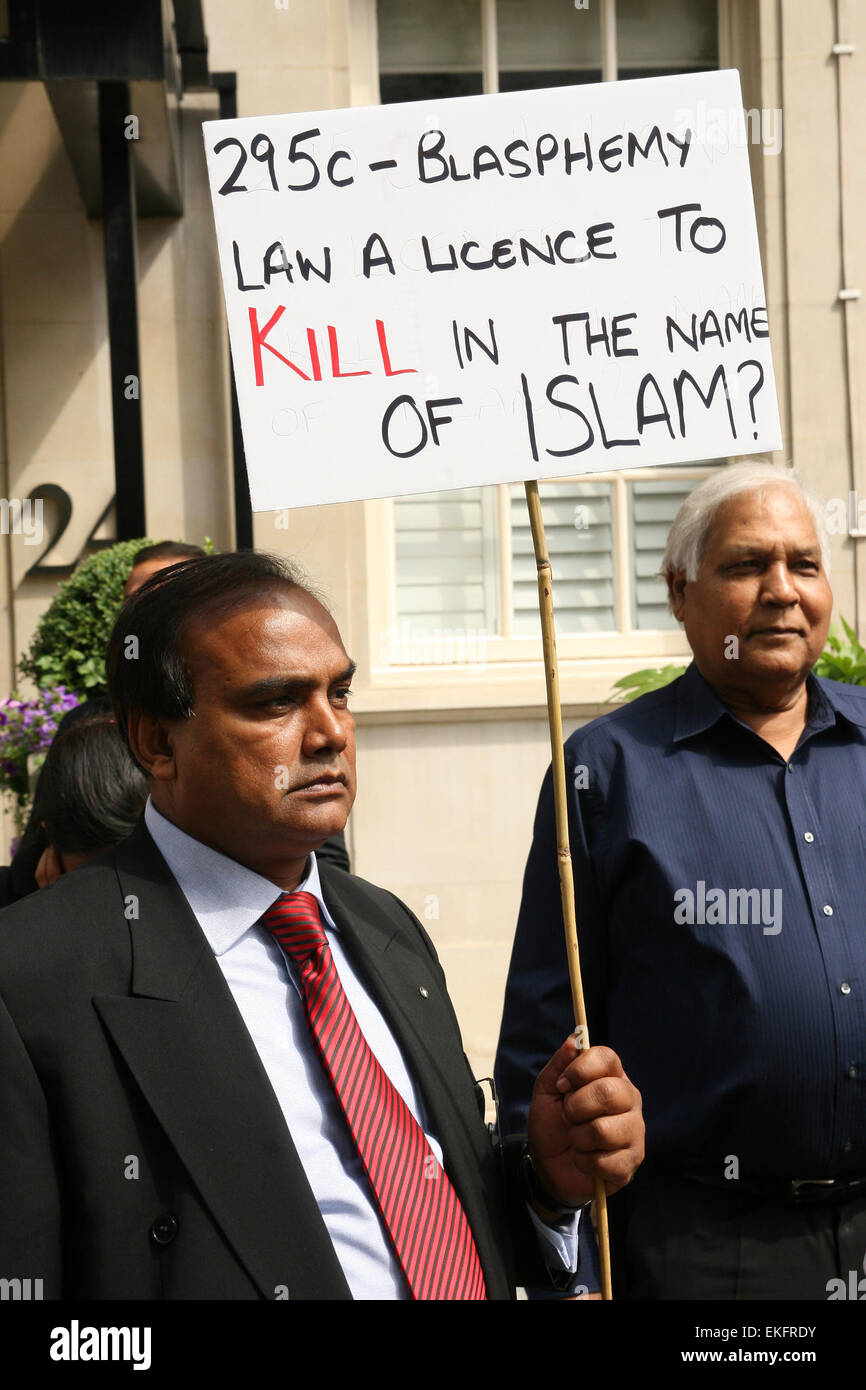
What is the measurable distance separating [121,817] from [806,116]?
5.73m

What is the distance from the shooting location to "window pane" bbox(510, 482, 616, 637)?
23.8 ft

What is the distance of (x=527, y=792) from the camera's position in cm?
688

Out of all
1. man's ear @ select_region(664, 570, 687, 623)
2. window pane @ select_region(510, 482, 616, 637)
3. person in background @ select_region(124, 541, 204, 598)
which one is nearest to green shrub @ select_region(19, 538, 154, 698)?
person in background @ select_region(124, 541, 204, 598)

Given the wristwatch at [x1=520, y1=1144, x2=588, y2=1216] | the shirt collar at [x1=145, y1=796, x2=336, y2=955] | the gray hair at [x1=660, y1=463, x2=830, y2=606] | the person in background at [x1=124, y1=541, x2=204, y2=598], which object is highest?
the person in background at [x1=124, y1=541, x2=204, y2=598]

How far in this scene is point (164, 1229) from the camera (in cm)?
151

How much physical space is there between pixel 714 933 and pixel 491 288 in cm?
105

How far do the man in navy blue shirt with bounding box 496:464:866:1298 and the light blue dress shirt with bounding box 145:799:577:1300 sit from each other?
27.5 inches

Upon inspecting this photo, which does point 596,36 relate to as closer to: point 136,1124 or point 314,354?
point 314,354

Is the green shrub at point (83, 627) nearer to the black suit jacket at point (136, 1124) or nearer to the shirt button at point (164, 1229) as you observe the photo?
the black suit jacket at point (136, 1124)

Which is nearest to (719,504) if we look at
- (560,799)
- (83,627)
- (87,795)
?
(560,799)

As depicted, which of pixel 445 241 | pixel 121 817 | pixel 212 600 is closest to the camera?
pixel 212 600

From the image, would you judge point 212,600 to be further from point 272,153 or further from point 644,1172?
point 644,1172
